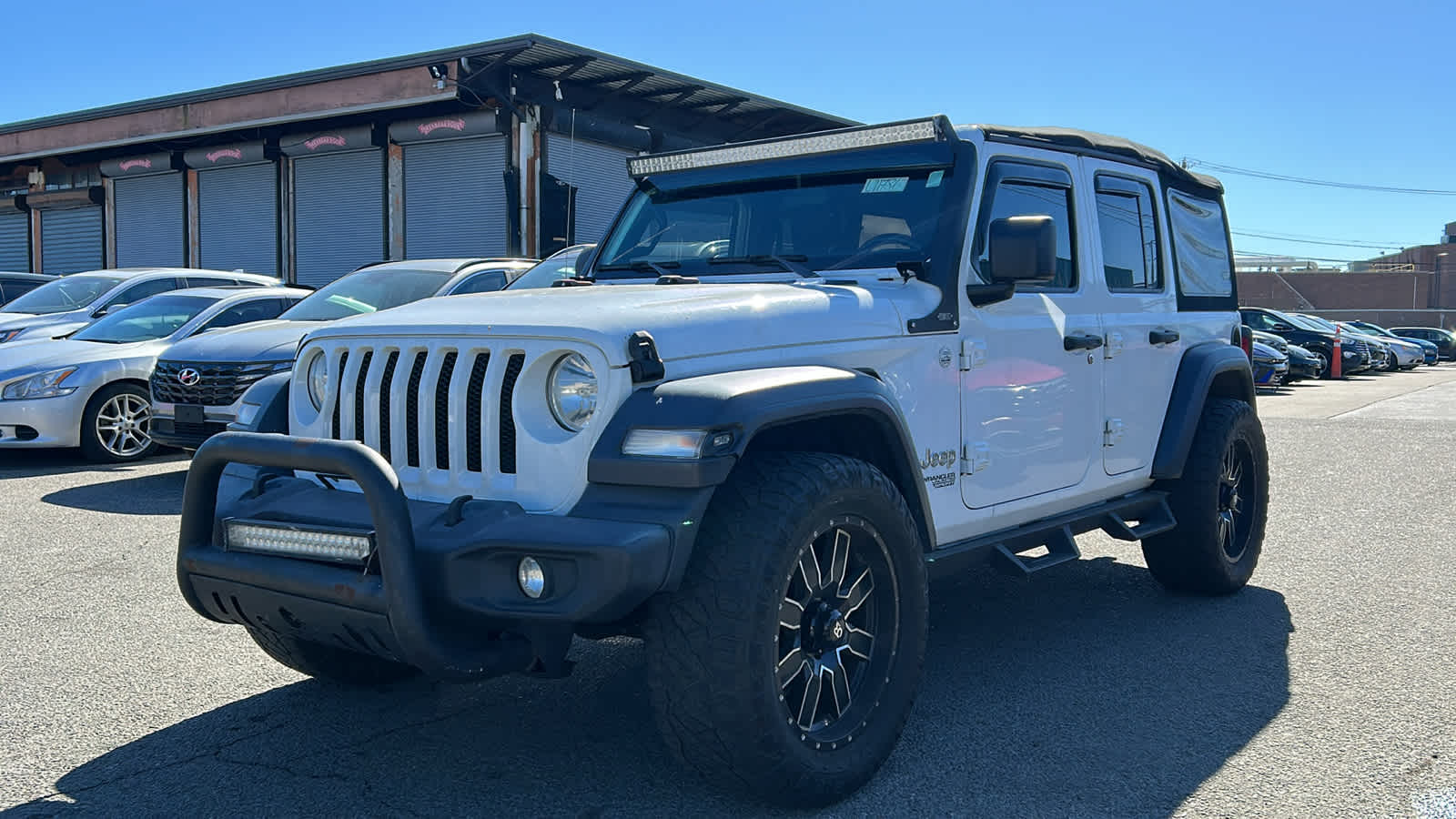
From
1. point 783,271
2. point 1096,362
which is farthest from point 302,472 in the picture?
point 1096,362

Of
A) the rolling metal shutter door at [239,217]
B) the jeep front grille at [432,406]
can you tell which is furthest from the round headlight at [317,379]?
the rolling metal shutter door at [239,217]

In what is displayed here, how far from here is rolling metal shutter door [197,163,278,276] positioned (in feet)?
84.2

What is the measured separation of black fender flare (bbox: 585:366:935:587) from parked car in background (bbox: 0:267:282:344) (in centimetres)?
1096

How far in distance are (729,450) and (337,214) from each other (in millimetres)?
23092

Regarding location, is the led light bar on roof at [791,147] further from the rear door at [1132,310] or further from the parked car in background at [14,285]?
the parked car in background at [14,285]

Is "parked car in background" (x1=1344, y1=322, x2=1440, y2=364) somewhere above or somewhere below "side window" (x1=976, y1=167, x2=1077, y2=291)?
below

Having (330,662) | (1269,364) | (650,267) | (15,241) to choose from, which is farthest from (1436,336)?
(330,662)

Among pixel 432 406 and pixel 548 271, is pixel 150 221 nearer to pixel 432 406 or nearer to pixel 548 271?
pixel 548 271

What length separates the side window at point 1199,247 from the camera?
5.93 metres

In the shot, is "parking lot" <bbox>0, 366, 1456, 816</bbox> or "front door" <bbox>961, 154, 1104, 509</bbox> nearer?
"parking lot" <bbox>0, 366, 1456, 816</bbox>

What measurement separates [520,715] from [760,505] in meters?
1.46

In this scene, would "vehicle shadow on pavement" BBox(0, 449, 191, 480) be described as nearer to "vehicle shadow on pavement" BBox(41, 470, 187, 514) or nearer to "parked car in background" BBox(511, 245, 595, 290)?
"vehicle shadow on pavement" BBox(41, 470, 187, 514)

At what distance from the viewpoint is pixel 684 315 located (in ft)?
11.5

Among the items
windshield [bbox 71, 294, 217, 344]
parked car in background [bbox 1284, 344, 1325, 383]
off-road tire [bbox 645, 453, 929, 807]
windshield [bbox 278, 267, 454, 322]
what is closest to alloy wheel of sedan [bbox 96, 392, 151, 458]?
windshield [bbox 71, 294, 217, 344]
